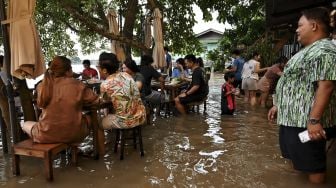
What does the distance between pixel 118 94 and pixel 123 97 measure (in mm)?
75

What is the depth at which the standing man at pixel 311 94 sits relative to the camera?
8.95 ft

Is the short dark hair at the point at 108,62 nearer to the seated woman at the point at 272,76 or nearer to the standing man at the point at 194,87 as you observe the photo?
the standing man at the point at 194,87

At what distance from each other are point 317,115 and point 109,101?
258 centimetres

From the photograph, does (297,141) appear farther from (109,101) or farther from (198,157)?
(109,101)

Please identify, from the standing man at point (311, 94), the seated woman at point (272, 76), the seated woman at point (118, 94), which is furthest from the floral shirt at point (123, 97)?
the seated woman at point (272, 76)

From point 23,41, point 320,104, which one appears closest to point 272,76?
point 320,104

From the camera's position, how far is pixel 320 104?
2705 millimetres

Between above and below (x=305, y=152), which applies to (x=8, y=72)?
above

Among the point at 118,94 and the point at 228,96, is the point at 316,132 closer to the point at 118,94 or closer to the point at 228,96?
the point at 118,94

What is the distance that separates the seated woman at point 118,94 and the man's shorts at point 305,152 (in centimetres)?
199

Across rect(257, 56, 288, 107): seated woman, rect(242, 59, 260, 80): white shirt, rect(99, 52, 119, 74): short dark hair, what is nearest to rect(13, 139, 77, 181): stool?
rect(99, 52, 119, 74): short dark hair

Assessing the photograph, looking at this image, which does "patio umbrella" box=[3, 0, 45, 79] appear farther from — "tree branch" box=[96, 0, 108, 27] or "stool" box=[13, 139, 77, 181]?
"tree branch" box=[96, 0, 108, 27]

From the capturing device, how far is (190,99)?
698 cm

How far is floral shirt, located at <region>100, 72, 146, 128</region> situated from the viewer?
4.25 metres
